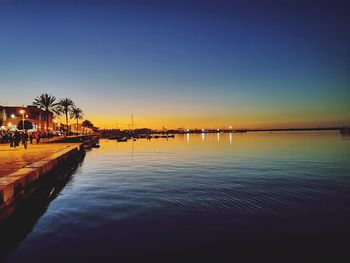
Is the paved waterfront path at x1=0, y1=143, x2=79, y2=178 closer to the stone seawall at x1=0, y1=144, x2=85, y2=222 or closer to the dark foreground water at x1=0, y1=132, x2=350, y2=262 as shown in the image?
the stone seawall at x1=0, y1=144, x2=85, y2=222

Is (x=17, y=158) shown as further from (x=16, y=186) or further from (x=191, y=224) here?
(x=191, y=224)

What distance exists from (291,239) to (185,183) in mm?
11686

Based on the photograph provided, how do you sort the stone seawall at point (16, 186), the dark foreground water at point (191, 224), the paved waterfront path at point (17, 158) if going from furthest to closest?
the paved waterfront path at point (17, 158) → the stone seawall at point (16, 186) → the dark foreground water at point (191, 224)

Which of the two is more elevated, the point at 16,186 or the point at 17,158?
the point at 17,158

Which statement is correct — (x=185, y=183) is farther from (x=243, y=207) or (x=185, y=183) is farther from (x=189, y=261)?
(x=189, y=261)

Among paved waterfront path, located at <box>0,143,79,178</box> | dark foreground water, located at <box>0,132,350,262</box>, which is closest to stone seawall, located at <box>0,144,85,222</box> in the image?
dark foreground water, located at <box>0,132,350,262</box>

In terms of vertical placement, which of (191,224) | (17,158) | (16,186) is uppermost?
(17,158)

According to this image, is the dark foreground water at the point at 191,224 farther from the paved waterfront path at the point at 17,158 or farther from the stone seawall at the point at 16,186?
the paved waterfront path at the point at 17,158

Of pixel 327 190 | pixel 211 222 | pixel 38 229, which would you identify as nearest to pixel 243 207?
pixel 211 222

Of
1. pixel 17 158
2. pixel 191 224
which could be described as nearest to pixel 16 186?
pixel 191 224

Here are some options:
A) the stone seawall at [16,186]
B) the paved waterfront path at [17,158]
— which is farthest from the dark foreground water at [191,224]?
the paved waterfront path at [17,158]

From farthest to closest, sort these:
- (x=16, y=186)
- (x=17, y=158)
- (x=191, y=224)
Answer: (x=17, y=158) < (x=16, y=186) < (x=191, y=224)

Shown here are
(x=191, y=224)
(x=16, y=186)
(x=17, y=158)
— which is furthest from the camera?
(x=17, y=158)

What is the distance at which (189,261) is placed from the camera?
8945 mm
